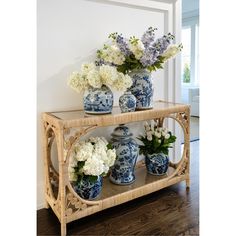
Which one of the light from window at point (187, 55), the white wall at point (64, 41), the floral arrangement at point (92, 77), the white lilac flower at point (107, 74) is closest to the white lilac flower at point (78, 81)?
the floral arrangement at point (92, 77)

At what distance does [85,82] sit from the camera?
1602 millimetres

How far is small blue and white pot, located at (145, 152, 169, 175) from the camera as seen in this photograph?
205 cm

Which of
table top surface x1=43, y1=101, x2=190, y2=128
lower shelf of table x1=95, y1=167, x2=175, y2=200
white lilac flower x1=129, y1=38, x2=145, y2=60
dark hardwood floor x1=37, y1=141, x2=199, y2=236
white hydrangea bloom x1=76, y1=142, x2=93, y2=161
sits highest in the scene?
white lilac flower x1=129, y1=38, x2=145, y2=60

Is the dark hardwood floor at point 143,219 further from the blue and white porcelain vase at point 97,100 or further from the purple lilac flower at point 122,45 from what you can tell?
the purple lilac flower at point 122,45

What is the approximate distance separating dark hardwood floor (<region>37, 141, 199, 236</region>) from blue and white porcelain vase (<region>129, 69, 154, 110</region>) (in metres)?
0.69

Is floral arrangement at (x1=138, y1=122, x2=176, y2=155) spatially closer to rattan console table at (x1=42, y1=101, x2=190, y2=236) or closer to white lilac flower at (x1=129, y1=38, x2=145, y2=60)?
rattan console table at (x1=42, y1=101, x2=190, y2=236)

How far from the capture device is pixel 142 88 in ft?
6.14

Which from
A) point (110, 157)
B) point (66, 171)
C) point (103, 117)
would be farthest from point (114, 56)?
point (66, 171)

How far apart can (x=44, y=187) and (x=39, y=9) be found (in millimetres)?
1181

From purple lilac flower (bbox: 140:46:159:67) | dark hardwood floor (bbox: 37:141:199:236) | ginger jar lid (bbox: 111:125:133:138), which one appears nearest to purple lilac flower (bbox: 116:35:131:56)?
purple lilac flower (bbox: 140:46:159:67)

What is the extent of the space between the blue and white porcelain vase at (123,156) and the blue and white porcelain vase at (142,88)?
23 centimetres

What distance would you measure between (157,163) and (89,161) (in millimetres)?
711
